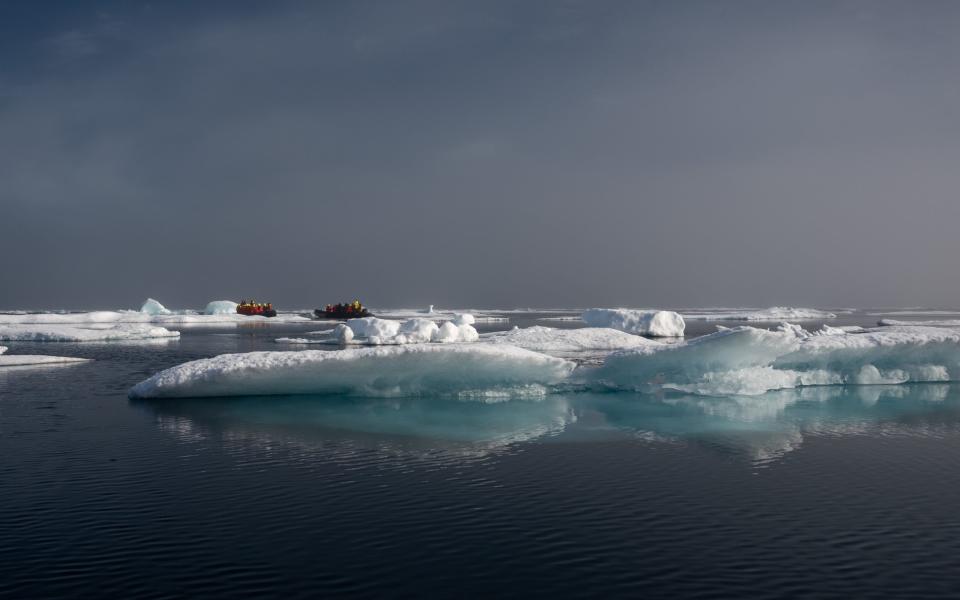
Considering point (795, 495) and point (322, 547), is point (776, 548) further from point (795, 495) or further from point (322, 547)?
point (322, 547)

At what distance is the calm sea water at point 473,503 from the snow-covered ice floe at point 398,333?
22.5 metres

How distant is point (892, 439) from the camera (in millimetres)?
14586

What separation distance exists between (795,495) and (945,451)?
530 centimetres

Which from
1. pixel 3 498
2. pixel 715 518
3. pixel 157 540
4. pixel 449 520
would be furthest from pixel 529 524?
pixel 3 498

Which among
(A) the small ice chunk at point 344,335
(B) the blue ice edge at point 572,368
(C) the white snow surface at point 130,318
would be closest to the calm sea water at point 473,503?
(B) the blue ice edge at point 572,368

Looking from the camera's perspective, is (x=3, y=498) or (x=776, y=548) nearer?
(x=776, y=548)

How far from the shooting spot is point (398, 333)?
42.4m

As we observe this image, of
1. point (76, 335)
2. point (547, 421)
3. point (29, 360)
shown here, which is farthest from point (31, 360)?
point (547, 421)

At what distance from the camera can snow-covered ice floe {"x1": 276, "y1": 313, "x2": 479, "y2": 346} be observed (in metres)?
40.3

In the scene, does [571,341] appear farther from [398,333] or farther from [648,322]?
[648,322]

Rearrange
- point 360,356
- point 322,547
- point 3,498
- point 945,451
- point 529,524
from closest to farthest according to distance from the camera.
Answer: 1. point 322,547
2. point 529,524
3. point 3,498
4. point 945,451
5. point 360,356

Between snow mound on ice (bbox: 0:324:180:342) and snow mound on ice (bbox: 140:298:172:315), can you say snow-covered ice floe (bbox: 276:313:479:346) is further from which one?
snow mound on ice (bbox: 140:298:172:315)

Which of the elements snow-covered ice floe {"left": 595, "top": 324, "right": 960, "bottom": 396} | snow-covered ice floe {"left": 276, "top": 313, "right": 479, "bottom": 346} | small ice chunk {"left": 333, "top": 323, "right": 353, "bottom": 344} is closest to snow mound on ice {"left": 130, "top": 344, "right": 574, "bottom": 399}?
snow-covered ice floe {"left": 595, "top": 324, "right": 960, "bottom": 396}

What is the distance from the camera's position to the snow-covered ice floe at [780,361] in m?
19.1
